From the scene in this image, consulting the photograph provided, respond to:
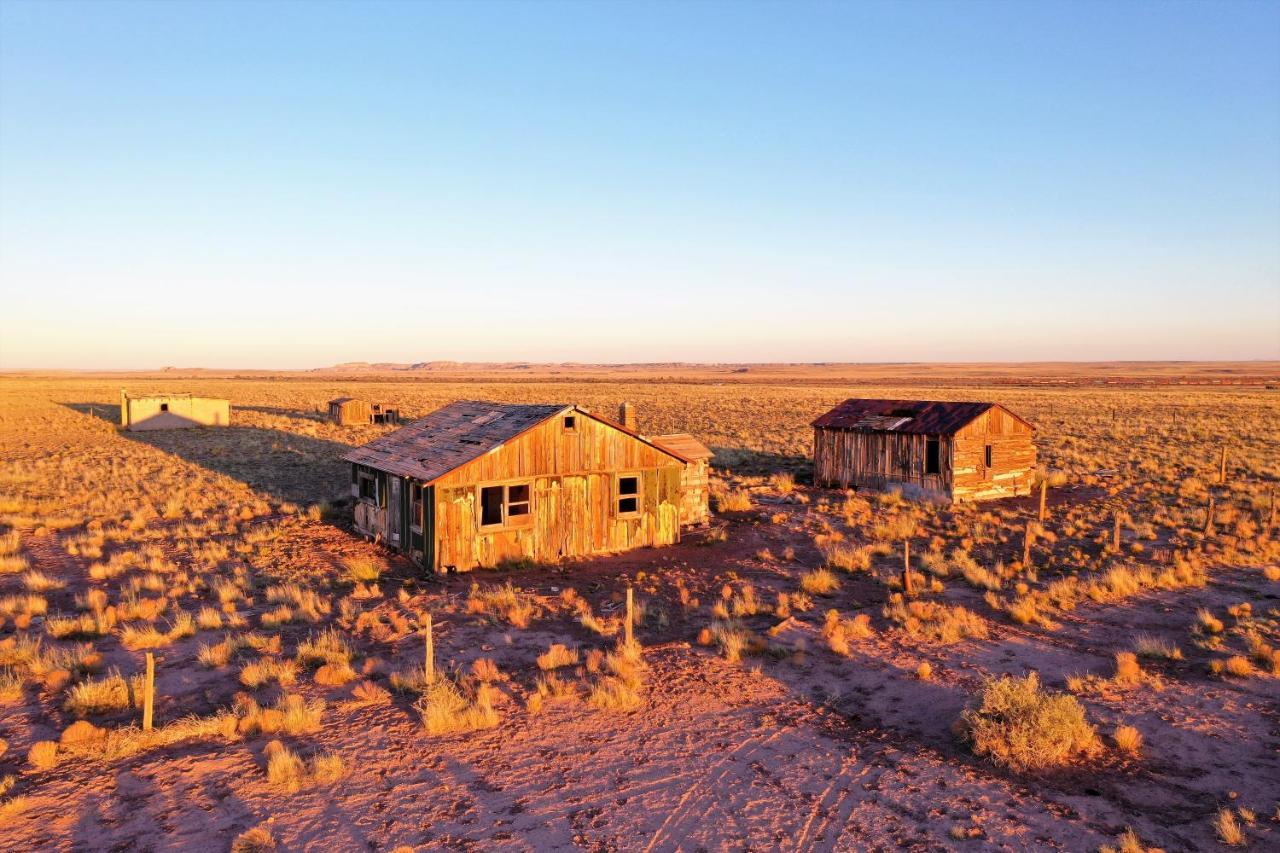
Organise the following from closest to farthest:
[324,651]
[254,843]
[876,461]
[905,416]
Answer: [254,843]
[324,651]
[876,461]
[905,416]

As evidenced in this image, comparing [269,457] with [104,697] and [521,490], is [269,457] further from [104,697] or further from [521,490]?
[104,697]

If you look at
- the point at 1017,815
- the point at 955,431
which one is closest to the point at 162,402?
the point at 955,431

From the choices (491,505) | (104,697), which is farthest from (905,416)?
(104,697)

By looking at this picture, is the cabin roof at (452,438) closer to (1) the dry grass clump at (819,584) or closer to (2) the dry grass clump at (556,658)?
(1) the dry grass clump at (819,584)

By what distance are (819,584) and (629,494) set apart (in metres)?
5.75

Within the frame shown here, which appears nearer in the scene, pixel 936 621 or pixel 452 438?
pixel 936 621

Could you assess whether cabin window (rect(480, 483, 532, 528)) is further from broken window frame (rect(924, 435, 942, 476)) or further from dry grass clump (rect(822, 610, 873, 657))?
broken window frame (rect(924, 435, 942, 476))

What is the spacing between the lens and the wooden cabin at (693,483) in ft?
75.8

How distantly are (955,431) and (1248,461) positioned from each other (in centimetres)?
1685

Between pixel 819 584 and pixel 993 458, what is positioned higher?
pixel 993 458

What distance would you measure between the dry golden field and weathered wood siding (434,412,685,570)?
0.75 m

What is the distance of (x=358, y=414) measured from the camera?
169 feet

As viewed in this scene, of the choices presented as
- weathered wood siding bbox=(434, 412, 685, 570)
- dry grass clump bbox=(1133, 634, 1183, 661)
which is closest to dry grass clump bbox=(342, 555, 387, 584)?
weathered wood siding bbox=(434, 412, 685, 570)

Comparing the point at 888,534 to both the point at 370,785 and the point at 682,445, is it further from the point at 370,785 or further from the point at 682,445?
the point at 370,785
